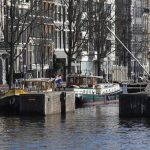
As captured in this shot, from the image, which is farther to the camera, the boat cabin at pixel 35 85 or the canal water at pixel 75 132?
the boat cabin at pixel 35 85

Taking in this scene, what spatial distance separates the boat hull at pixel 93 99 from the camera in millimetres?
92625

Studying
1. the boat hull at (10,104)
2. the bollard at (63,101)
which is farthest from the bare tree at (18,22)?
the boat hull at (10,104)

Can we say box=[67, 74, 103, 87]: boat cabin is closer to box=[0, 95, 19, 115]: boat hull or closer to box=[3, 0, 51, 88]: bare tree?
box=[3, 0, 51, 88]: bare tree

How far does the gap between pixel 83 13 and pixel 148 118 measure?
164ft

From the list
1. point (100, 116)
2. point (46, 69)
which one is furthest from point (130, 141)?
point (46, 69)

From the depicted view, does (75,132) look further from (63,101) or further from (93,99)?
(93,99)

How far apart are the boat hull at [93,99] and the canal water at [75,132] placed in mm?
12285

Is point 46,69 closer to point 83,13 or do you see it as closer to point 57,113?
point 83,13

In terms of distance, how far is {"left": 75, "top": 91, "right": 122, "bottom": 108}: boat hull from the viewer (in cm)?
9262

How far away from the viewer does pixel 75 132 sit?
61.8 meters

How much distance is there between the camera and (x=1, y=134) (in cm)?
6056

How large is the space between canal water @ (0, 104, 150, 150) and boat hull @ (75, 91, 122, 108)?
12285 mm

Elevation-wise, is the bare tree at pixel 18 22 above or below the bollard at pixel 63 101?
above

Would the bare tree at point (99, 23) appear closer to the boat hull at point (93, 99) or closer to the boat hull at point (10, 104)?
the boat hull at point (93, 99)
